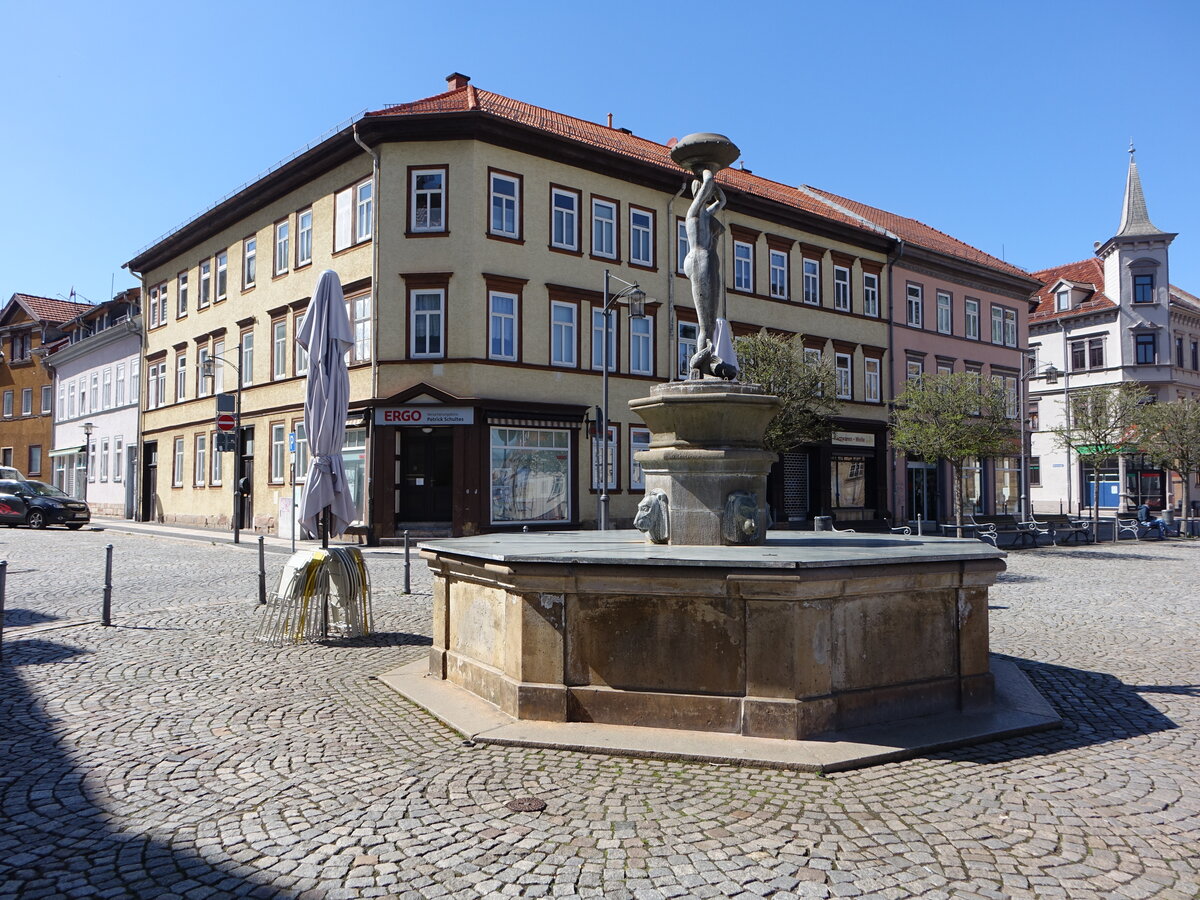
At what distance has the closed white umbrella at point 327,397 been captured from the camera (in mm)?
9836

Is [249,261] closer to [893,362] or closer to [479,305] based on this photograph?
[479,305]

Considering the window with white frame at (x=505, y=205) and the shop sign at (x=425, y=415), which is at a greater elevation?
the window with white frame at (x=505, y=205)

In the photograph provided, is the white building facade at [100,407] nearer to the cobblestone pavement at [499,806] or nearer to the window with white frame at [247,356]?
the window with white frame at [247,356]

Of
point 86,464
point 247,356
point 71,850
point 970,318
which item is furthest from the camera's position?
point 86,464

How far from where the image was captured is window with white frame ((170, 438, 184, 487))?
32.2 m

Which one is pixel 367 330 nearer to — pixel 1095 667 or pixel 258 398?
pixel 258 398

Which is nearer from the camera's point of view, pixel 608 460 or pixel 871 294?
pixel 608 460

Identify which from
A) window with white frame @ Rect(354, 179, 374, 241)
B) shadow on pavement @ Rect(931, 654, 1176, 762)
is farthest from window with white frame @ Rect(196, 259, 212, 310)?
shadow on pavement @ Rect(931, 654, 1176, 762)

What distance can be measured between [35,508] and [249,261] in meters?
10.6

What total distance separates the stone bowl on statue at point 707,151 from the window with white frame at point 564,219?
16.7 meters

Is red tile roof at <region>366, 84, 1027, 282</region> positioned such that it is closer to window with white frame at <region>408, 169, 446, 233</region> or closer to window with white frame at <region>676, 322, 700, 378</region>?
window with white frame at <region>408, 169, 446, 233</region>

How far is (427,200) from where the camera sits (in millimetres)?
22891

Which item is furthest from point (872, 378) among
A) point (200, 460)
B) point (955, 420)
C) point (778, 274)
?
point (200, 460)

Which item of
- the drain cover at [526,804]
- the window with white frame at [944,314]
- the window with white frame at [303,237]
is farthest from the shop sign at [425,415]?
the window with white frame at [944,314]
